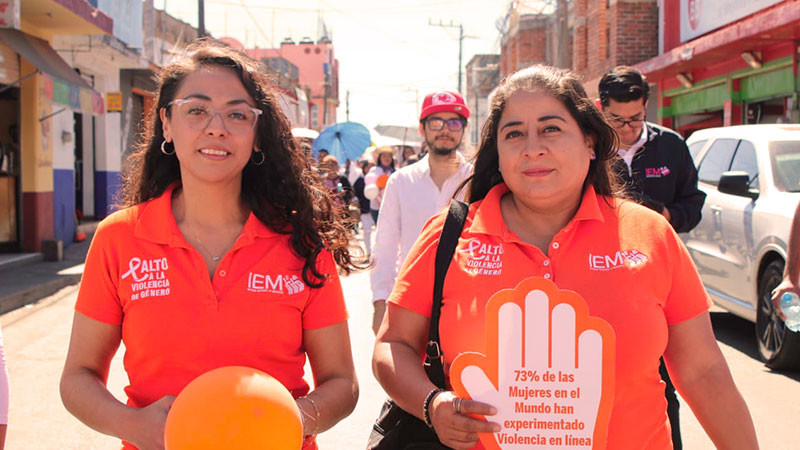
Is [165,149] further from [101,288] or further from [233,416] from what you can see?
[233,416]

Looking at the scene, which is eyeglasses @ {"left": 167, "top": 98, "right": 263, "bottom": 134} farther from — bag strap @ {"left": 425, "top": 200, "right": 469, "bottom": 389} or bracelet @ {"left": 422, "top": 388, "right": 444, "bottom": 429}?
bracelet @ {"left": 422, "top": 388, "right": 444, "bottom": 429}

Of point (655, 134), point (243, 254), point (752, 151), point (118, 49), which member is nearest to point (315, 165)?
point (243, 254)

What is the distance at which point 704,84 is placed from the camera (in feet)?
54.3

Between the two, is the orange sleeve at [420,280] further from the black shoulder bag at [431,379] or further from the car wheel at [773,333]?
the car wheel at [773,333]

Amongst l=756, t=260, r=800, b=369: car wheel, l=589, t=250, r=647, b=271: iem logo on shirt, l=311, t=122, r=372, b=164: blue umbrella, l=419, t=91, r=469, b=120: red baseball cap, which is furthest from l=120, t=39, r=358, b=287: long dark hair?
l=311, t=122, r=372, b=164: blue umbrella

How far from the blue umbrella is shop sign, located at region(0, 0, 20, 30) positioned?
11.4 m

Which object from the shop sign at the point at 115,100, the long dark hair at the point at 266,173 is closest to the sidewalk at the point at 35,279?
the shop sign at the point at 115,100

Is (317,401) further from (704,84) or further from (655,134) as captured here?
(704,84)

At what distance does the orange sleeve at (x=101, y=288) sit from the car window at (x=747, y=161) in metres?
6.15

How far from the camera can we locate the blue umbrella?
21.2 metres

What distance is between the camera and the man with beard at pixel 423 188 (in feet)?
14.8

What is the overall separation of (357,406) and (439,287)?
3.74 meters

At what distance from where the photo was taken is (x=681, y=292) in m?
2.16

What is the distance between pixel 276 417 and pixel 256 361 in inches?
17.8
